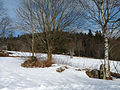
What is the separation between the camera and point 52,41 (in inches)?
305

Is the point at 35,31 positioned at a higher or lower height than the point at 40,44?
higher

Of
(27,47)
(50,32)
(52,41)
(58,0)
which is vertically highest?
(58,0)

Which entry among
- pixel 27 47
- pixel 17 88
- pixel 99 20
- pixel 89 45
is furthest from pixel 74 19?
pixel 89 45

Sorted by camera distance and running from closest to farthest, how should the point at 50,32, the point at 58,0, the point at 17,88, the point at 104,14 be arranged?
the point at 17,88 < the point at 104,14 < the point at 58,0 < the point at 50,32

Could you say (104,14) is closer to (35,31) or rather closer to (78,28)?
(78,28)

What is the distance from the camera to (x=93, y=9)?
511 centimetres

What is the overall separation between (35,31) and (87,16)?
490 cm

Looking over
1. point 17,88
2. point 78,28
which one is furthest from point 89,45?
point 17,88

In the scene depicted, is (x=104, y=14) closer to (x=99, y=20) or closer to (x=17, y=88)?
(x=99, y=20)

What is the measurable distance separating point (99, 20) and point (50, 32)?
13.9 ft

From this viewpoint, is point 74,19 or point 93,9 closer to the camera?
point 93,9

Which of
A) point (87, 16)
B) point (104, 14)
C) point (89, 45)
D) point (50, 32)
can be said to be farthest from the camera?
point (89, 45)

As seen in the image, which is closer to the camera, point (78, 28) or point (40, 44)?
point (78, 28)

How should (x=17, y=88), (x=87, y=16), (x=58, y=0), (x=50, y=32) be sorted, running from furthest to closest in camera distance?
(x=50, y=32), (x=58, y=0), (x=87, y=16), (x=17, y=88)
